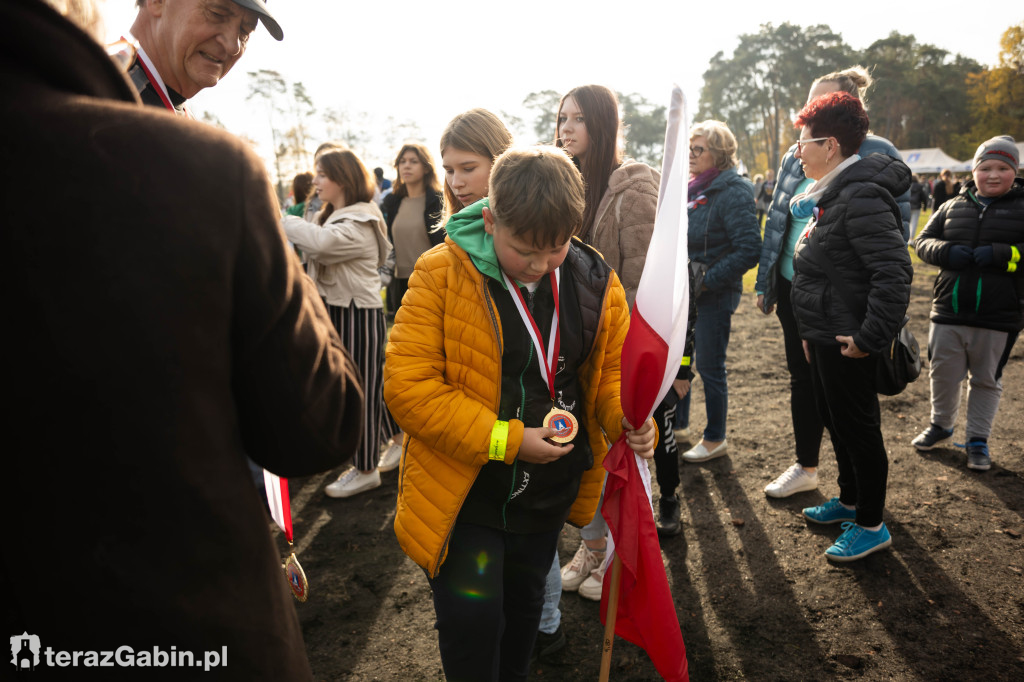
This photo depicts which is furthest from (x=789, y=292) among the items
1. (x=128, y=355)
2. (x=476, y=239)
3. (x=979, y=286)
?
(x=128, y=355)

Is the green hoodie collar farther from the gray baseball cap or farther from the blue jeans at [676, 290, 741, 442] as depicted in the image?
the blue jeans at [676, 290, 741, 442]

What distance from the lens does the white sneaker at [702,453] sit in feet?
15.9

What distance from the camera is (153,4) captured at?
1.97 m

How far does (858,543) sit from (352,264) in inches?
139

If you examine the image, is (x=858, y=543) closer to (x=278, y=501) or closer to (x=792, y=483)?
(x=792, y=483)

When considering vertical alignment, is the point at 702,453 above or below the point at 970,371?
below

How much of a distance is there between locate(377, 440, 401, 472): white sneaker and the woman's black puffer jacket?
319 centimetres

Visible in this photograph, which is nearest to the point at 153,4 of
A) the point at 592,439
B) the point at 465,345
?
the point at 465,345

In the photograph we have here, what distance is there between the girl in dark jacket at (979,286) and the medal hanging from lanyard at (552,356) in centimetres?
391

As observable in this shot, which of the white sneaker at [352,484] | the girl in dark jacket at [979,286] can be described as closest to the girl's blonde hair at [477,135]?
the white sneaker at [352,484]

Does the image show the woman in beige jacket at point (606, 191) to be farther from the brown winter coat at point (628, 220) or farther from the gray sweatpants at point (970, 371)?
the gray sweatpants at point (970, 371)

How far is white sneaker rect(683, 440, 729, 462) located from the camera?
15.9 feet

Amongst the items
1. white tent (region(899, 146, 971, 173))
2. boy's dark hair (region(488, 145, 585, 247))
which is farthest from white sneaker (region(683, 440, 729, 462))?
white tent (region(899, 146, 971, 173))

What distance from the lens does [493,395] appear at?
1944 millimetres
